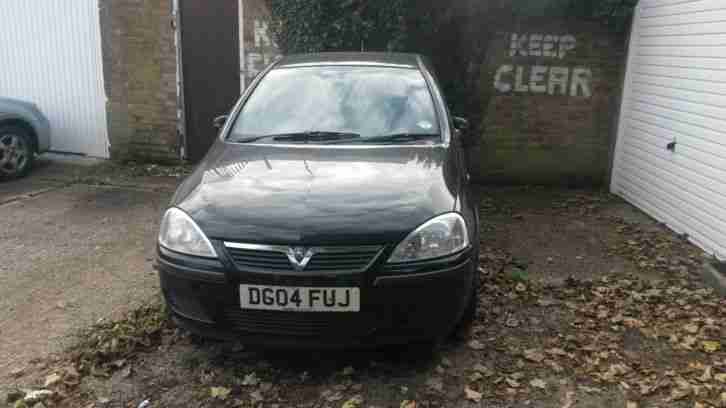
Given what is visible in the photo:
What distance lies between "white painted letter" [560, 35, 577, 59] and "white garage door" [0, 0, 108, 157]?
635cm

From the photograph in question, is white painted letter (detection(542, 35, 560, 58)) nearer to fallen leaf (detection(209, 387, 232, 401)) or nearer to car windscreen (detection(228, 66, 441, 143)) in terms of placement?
car windscreen (detection(228, 66, 441, 143))

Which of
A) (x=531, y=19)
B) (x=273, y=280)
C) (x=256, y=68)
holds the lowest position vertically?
(x=273, y=280)

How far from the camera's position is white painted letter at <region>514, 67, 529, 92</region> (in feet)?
25.5

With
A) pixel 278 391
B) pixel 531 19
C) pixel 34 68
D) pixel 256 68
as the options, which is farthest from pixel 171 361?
pixel 34 68

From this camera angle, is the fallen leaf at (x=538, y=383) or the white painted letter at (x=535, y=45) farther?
the white painted letter at (x=535, y=45)

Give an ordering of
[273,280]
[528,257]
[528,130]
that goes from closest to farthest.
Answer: [273,280] < [528,257] < [528,130]

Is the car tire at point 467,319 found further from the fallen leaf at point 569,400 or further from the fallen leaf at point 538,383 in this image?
the fallen leaf at point 569,400

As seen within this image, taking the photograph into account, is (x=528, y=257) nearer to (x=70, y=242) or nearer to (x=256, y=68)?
(x=70, y=242)

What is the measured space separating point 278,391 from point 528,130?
18.9ft

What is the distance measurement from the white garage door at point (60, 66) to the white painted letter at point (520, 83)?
583cm

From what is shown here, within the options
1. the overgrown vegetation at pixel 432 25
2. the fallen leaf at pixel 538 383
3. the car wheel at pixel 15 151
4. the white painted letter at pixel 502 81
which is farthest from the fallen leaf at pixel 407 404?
the car wheel at pixel 15 151

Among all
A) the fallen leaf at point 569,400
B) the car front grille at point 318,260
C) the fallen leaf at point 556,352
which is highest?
the car front grille at point 318,260

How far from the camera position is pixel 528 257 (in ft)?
17.4

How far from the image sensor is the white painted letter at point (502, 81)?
306 inches
